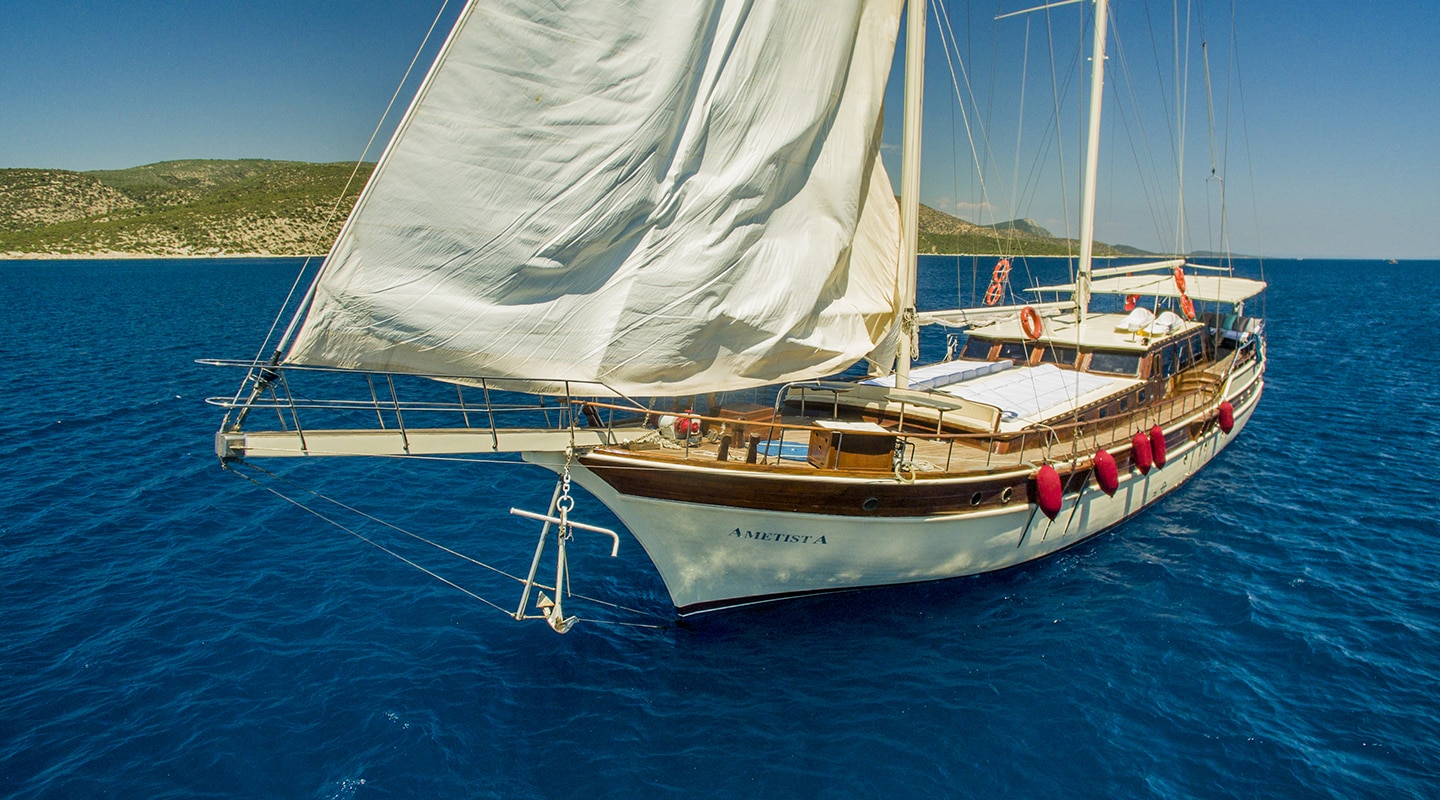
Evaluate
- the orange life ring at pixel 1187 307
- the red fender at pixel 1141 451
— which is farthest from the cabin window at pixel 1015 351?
the orange life ring at pixel 1187 307

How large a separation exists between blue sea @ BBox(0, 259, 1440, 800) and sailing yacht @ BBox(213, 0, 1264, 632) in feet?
4.74

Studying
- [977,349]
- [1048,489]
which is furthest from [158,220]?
[1048,489]

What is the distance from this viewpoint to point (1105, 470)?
16.0 metres

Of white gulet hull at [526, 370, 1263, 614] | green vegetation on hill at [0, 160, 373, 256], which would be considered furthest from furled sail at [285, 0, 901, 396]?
green vegetation on hill at [0, 160, 373, 256]

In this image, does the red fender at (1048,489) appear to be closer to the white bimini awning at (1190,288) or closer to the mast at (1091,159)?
the mast at (1091,159)

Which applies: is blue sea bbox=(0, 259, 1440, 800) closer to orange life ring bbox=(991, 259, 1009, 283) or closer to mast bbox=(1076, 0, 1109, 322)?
mast bbox=(1076, 0, 1109, 322)

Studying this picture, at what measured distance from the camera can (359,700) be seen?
12.0m

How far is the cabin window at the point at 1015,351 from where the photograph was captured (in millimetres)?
22203

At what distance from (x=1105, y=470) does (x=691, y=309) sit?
10.4 metres

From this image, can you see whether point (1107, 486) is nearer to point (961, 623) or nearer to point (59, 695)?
point (961, 623)

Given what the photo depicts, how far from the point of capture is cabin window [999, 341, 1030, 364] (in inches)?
874

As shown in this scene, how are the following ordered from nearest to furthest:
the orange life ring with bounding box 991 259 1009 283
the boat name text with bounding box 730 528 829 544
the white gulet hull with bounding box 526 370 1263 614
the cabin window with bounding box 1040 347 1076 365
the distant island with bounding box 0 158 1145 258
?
1. the white gulet hull with bounding box 526 370 1263 614
2. the boat name text with bounding box 730 528 829 544
3. the cabin window with bounding box 1040 347 1076 365
4. the orange life ring with bounding box 991 259 1009 283
5. the distant island with bounding box 0 158 1145 258

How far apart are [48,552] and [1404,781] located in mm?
25695

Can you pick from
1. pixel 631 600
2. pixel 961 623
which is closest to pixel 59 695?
pixel 631 600
